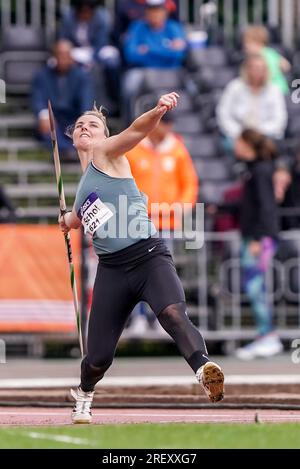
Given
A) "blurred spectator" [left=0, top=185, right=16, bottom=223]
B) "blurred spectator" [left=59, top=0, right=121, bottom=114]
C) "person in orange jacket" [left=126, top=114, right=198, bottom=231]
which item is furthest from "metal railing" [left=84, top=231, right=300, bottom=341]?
"blurred spectator" [left=59, top=0, right=121, bottom=114]

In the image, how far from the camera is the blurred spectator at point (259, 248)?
62.1 feet

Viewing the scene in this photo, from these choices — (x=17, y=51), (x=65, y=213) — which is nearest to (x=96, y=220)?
(x=65, y=213)

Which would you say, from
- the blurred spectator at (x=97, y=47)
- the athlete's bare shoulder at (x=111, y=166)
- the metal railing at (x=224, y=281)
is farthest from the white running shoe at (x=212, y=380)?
the blurred spectator at (x=97, y=47)

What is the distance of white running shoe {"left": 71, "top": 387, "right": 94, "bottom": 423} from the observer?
12.2m

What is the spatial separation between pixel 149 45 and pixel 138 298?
1067cm

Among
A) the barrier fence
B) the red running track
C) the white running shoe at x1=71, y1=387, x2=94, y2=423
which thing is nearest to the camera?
the white running shoe at x1=71, y1=387, x2=94, y2=423

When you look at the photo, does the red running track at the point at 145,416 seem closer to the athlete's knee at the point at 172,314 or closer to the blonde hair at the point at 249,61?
the athlete's knee at the point at 172,314

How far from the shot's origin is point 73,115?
841 inches

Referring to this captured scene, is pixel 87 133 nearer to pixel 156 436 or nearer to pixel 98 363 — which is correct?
pixel 98 363

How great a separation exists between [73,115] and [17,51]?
2200mm

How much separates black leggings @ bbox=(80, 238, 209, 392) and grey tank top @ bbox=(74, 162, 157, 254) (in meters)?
0.07

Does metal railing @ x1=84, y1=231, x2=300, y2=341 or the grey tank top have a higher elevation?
the grey tank top

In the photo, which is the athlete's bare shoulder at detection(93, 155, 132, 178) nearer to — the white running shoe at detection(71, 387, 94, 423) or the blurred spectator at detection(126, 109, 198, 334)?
the white running shoe at detection(71, 387, 94, 423)

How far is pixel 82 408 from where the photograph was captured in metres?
12.3
